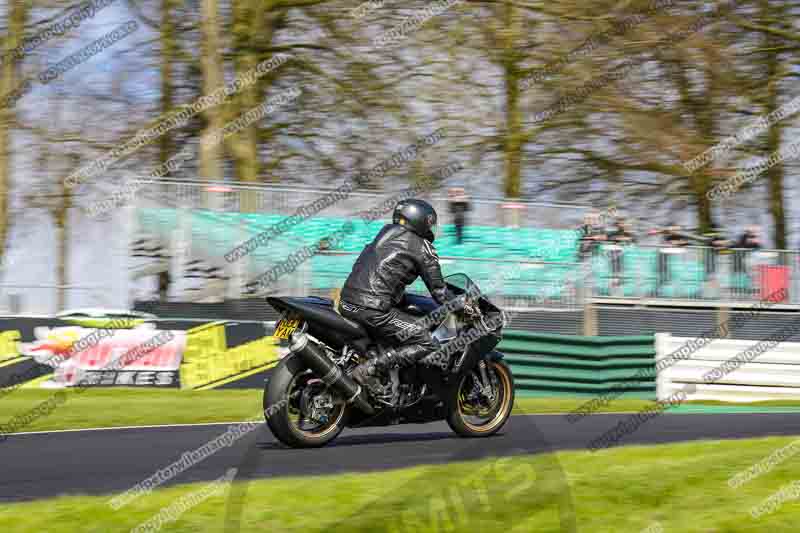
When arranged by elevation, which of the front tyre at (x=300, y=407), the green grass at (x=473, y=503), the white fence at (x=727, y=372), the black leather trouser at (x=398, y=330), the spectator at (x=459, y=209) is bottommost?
the white fence at (x=727, y=372)

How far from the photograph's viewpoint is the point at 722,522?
539cm

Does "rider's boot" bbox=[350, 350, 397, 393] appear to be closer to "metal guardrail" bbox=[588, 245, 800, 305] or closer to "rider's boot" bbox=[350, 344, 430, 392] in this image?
"rider's boot" bbox=[350, 344, 430, 392]

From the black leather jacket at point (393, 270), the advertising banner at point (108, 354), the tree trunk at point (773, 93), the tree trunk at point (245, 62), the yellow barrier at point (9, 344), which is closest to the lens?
the black leather jacket at point (393, 270)

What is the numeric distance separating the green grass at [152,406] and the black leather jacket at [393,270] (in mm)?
3743

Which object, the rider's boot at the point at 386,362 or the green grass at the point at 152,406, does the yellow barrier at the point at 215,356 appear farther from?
the rider's boot at the point at 386,362

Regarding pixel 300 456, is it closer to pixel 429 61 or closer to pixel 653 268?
pixel 653 268

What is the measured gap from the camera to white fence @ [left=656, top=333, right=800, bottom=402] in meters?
15.2

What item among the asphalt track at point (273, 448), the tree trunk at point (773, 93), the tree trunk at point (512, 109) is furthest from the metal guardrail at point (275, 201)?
the tree trunk at point (773, 93)

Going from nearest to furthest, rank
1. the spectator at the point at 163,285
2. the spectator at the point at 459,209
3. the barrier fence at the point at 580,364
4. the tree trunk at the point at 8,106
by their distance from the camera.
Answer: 1. the spectator at the point at 163,285
2. the barrier fence at the point at 580,364
3. the spectator at the point at 459,209
4. the tree trunk at the point at 8,106

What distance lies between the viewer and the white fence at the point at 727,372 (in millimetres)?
15250

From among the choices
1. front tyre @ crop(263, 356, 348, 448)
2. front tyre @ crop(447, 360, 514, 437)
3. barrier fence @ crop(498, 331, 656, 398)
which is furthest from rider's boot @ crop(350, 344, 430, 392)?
barrier fence @ crop(498, 331, 656, 398)

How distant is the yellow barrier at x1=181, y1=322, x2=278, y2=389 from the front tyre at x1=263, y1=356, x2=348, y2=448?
23.4 ft

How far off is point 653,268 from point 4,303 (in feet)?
31.0

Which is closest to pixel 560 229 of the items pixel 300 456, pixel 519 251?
pixel 519 251
